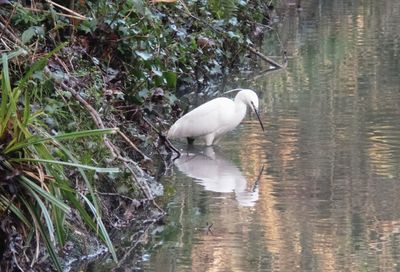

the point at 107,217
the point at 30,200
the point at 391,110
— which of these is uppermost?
the point at 30,200

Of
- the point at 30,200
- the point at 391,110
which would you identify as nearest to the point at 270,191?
the point at 30,200

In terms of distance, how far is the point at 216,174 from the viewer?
29.8 feet

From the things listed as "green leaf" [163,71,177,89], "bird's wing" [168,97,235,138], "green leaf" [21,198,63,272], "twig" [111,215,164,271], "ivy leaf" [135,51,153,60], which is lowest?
"bird's wing" [168,97,235,138]

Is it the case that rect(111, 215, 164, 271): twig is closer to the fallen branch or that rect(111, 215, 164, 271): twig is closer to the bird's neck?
the fallen branch

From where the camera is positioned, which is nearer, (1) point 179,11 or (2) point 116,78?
(2) point 116,78

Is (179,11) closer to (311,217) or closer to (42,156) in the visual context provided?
(311,217)

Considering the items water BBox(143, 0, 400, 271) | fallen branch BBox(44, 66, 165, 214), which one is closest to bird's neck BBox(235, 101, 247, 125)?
water BBox(143, 0, 400, 271)

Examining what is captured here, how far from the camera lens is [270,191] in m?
8.29

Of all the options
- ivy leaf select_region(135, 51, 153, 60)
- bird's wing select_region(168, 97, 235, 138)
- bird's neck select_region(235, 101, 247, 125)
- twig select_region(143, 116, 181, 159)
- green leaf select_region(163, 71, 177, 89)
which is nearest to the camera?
twig select_region(143, 116, 181, 159)

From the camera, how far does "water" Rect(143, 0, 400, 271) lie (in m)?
6.77

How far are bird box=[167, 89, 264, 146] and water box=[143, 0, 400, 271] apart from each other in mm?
138

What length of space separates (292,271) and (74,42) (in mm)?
3573

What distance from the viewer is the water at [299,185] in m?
6.77

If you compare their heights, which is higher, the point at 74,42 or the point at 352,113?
the point at 74,42
